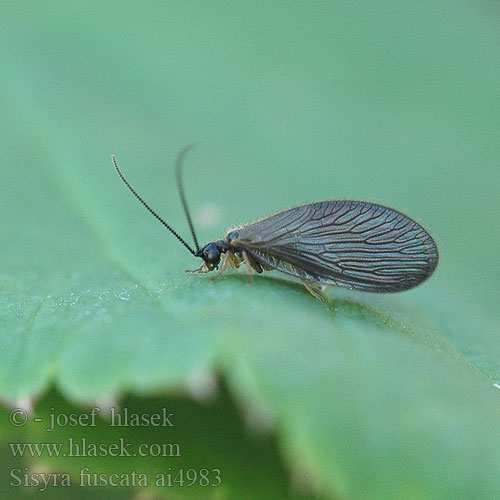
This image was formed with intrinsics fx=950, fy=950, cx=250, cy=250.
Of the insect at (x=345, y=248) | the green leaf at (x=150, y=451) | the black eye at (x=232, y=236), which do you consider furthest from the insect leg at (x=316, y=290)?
the green leaf at (x=150, y=451)

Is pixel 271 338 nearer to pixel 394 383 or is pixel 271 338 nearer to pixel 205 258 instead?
pixel 394 383

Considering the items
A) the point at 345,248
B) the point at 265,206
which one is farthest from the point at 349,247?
the point at 265,206

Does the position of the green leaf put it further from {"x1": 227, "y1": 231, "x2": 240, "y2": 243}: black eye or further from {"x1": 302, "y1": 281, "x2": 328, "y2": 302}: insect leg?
{"x1": 227, "y1": 231, "x2": 240, "y2": 243}: black eye

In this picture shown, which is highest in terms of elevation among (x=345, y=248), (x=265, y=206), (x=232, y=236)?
(x=345, y=248)

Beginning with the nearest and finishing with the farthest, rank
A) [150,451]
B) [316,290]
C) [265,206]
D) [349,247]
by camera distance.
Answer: [150,451]
[316,290]
[349,247]
[265,206]

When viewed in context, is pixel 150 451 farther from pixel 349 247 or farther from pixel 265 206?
pixel 265 206

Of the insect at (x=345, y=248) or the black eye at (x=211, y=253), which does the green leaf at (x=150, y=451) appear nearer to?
the insect at (x=345, y=248)

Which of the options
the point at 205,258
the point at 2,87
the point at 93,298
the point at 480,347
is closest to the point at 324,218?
the point at 205,258
